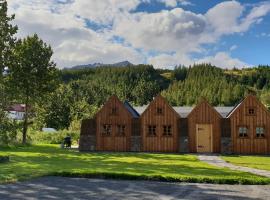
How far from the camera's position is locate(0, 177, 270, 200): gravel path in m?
14.1

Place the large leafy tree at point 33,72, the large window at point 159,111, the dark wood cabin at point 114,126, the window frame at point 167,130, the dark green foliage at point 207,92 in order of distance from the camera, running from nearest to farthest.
Result: 1. the window frame at point 167,130
2. the large window at point 159,111
3. the dark wood cabin at point 114,126
4. the large leafy tree at point 33,72
5. the dark green foliage at point 207,92

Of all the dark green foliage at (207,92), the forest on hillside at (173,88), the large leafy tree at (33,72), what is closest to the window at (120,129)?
the large leafy tree at (33,72)

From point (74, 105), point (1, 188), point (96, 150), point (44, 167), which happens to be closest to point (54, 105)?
point (74, 105)

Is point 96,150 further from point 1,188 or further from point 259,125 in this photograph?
point 1,188

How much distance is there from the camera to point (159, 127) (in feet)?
132

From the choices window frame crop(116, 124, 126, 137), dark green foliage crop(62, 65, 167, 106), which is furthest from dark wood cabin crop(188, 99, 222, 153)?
dark green foliage crop(62, 65, 167, 106)

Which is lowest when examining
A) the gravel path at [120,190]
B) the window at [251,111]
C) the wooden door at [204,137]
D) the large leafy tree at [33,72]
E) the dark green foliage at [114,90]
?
the gravel path at [120,190]

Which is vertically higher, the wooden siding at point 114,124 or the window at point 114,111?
the window at point 114,111

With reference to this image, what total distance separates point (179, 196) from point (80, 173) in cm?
599

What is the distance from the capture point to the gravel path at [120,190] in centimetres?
1410

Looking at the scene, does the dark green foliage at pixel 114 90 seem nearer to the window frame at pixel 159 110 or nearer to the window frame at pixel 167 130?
the window frame at pixel 159 110

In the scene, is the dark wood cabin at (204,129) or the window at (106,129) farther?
the window at (106,129)

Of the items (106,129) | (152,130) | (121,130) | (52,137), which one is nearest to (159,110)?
(152,130)

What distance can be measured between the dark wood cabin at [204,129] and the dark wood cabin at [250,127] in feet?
4.55
